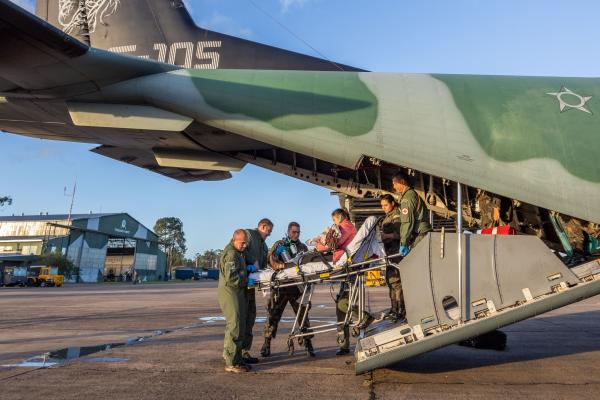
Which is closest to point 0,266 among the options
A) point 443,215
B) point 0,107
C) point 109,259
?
point 109,259

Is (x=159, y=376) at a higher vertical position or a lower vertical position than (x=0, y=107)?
lower

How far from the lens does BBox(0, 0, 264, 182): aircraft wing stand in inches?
184

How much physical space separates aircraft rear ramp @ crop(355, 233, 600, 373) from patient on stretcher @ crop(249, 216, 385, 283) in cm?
49

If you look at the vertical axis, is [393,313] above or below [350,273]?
below

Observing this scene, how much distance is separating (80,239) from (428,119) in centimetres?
5784

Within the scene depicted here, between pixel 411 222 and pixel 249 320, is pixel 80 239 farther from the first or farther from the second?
pixel 411 222

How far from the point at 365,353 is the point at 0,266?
49.9m

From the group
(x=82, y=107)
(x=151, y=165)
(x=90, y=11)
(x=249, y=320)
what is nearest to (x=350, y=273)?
(x=249, y=320)

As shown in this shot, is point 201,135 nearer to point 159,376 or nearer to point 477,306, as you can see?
point 159,376

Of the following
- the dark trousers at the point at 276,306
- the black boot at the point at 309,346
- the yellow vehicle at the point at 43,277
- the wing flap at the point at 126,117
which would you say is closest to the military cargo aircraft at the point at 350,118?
the wing flap at the point at 126,117

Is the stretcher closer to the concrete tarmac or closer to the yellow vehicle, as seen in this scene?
the concrete tarmac

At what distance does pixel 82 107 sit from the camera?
582 cm

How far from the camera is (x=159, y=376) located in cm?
478

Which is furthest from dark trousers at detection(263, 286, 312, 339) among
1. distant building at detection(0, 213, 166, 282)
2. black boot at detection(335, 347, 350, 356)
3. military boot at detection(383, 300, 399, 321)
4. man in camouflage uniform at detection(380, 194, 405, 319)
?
distant building at detection(0, 213, 166, 282)
